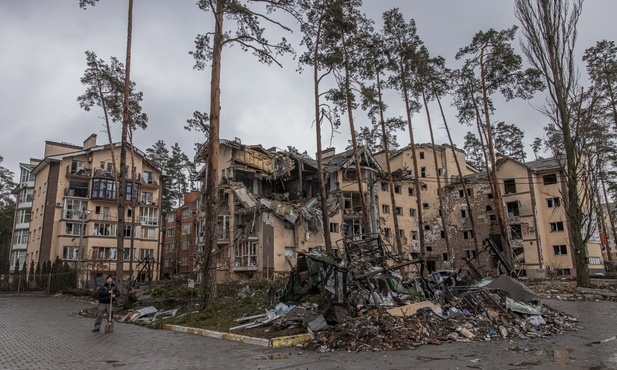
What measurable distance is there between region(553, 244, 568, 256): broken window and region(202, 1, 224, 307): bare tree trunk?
39.1 metres

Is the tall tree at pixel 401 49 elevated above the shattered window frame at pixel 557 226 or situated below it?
above

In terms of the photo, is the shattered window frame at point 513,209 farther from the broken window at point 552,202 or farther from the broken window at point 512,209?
the broken window at point 552,202

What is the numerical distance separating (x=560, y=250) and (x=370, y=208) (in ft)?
65.5

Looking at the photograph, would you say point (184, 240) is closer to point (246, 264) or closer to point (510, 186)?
point (246, 264)

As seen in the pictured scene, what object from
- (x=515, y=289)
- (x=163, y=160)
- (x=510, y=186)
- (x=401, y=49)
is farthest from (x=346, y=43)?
(x=163, y=160)

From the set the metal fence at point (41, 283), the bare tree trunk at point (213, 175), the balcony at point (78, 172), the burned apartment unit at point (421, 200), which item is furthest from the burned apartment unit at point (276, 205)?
the balcony at point (78, 172)

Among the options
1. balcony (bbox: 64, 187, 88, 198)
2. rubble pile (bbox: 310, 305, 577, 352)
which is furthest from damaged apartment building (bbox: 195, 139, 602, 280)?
rubble pile (bbox: 310, 305, 577, 352)

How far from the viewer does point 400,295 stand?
1241cm

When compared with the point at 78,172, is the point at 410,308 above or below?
below

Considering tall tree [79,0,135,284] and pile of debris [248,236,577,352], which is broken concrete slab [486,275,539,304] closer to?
pile of debris [248,236,577,352]

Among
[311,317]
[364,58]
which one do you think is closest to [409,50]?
[364,58]

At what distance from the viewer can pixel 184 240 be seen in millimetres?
48469

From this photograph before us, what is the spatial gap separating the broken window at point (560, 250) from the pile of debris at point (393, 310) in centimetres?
3239

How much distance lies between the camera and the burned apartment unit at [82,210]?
45.5 meters
